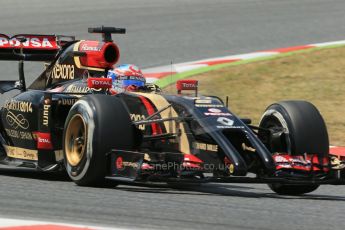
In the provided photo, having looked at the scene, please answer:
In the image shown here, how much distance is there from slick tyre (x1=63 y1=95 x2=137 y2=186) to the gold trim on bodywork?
1.10 feet

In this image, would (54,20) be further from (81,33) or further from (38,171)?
(38,171)

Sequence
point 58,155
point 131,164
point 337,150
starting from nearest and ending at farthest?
point 131,164 → point 58,155 → point 337,150

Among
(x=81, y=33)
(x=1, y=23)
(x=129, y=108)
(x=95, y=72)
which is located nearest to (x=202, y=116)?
(x=129, y=108)

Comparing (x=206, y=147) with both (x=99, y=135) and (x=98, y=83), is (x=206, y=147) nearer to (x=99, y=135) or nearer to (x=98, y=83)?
(x=99, y=135)

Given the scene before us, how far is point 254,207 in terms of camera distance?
23.0ft

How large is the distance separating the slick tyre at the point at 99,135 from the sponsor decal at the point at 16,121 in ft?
4.05

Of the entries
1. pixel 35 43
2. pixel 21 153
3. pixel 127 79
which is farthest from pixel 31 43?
pixel 127 79

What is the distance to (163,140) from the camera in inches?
326

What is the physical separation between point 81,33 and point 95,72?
908 centimetres

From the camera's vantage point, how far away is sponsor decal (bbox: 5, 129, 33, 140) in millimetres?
9172

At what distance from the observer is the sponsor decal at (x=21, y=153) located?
9125 millimetres

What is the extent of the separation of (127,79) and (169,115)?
3.71 feet

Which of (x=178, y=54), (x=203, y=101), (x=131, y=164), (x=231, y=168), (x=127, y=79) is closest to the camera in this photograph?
(x=231, y=168)

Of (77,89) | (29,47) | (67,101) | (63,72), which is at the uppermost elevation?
(29,47)
